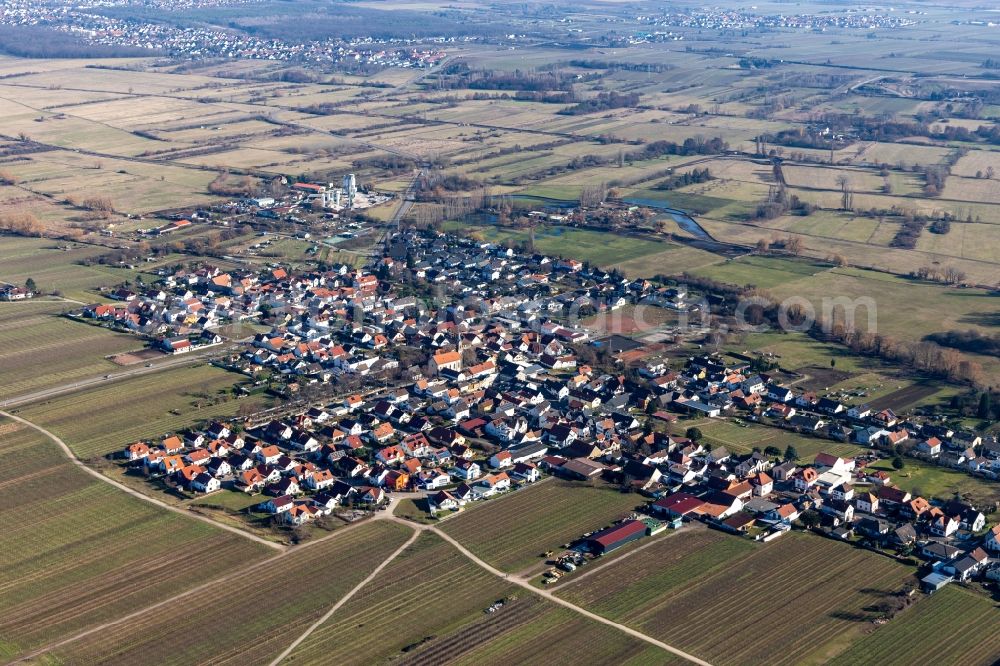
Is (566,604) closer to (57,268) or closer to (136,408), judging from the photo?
(136,408)

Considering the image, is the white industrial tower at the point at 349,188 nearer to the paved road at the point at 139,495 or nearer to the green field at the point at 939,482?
the paved road at the point at 139,495

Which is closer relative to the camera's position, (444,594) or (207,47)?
(444,594)

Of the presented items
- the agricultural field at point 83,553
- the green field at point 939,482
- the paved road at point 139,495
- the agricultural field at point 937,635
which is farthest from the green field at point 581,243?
the agricultural field at point 937,635

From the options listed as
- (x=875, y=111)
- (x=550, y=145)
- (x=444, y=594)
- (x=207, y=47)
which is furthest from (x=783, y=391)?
(x=207, y=47)

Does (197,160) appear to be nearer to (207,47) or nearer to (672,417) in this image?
(672,417)

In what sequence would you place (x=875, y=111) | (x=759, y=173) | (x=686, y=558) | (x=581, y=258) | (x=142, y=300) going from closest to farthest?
(x=686, y=558), (x=142, y=300), (x=581, y=258), (x=759, y=173), (x=875, y=111)

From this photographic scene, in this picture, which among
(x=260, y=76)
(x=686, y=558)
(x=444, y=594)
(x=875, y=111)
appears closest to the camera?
(x=444, y=594)

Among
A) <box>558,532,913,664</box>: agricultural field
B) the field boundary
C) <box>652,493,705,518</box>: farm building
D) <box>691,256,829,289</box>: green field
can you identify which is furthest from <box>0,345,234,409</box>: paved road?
<box>691,256,829,289</box>: green field

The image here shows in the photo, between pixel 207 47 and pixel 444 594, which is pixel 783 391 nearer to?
pixel 444 594
